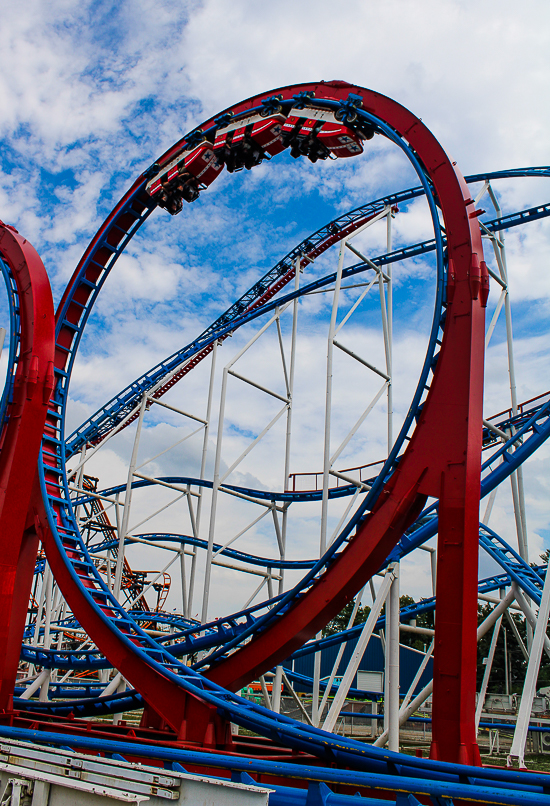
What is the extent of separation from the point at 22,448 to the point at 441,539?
489 centimetres

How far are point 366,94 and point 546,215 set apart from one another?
153 inches

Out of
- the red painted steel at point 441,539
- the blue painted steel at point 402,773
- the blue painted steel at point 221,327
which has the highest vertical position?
the blue painted steel at point 221,327

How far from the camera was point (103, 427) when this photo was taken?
17.0m

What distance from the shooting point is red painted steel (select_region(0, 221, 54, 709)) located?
7.12 meters

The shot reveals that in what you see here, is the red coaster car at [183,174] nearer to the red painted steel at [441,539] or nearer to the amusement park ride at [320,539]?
the amusement park ride at [320,539]

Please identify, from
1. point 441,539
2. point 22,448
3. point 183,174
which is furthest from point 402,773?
point 183,174

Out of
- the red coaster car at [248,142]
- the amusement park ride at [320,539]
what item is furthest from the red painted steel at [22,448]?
the red coaster car at [248,142]

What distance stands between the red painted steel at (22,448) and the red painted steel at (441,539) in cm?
65

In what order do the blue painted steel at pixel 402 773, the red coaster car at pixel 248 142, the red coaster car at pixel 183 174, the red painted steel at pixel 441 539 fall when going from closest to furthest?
1. the blue painted steel at pixel 402 773
2. the red painted steel at pixel 441 539
3. the red coaster car at pixel 248 142
4. the red coaster car at pixel 183 174

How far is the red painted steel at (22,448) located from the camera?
7121mm

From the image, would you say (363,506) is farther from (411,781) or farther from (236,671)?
(411,781)

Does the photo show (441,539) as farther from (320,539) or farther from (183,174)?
Result: (183,174)

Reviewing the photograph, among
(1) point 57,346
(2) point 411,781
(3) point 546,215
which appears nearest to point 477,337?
(2) point 411,781

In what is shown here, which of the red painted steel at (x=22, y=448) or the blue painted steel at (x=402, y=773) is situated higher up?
the red painted steel at (x=22, y=448)
